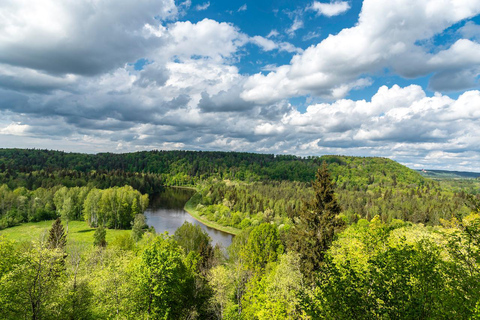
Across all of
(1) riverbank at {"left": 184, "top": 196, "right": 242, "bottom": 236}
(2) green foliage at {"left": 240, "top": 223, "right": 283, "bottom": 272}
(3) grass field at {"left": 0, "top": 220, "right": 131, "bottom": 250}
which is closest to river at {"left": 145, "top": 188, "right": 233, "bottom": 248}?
(1) riverbank at {"left": 184, "top": 196, "right": 242, "bottom": 236}

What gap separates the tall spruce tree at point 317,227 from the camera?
24.4m

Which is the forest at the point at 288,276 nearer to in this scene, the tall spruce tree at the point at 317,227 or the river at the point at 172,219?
the tall spruce tree at the point at 317,227

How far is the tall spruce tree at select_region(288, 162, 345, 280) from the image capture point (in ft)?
80.0

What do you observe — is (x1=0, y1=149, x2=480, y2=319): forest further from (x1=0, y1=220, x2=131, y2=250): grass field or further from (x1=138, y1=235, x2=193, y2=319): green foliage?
(x1=0, y1=220, x2=131, y2=250): grass field

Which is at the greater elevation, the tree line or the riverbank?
the tree line

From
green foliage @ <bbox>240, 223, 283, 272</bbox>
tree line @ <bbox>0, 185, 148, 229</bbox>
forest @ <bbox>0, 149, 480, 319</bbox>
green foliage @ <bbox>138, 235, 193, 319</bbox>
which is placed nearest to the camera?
forest @ <bbox>0, 149, 480, 319</bbox>

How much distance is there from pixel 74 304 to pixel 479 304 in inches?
1011

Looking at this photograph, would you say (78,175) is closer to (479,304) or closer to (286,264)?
(286,264)

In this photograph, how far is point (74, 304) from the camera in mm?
19312

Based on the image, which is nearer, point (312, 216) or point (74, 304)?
point (74, 304)

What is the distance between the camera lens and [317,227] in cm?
2517

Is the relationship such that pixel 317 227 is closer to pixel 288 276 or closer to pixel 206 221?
pixel 288 276

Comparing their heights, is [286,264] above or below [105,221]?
above

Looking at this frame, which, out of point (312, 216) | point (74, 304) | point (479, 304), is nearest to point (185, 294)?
point (74, 304)
